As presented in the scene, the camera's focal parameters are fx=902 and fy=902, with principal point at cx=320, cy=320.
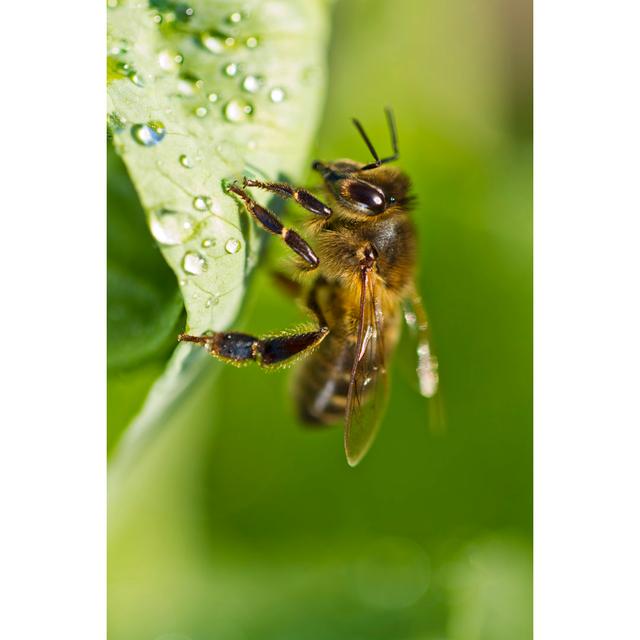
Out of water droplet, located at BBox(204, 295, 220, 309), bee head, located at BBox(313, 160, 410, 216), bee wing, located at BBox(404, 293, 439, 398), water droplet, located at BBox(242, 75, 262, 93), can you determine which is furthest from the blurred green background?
water droplet, located at BBox(204, 295, 220, 309)

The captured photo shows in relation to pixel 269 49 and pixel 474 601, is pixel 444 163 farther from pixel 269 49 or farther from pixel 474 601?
pixel 474 601

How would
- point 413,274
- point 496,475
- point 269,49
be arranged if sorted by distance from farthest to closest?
point 496,475
point 413,274
point 269,49

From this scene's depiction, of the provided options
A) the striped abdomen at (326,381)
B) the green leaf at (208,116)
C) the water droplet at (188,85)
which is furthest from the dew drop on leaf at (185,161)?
the striped abdomen at (326,381)

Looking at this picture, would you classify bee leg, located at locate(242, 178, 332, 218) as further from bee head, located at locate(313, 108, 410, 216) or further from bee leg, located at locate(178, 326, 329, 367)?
bee leg, located at locate(178, 326, 329, 367)

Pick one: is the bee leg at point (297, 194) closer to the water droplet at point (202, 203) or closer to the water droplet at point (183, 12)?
the water droplet at point (202, 203)
